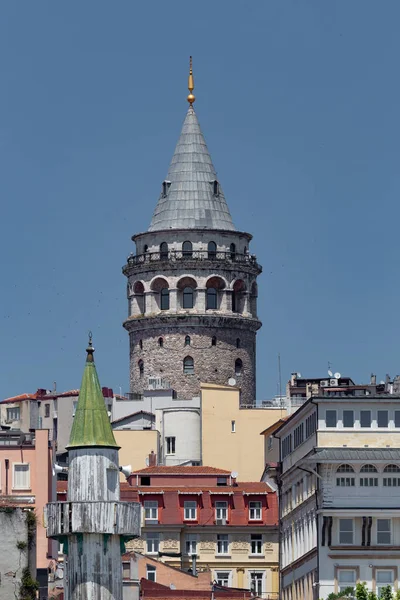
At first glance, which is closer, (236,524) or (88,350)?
(88,350)

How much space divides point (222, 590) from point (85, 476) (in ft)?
107

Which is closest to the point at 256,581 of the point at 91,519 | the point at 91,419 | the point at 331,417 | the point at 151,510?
the point at 151,510

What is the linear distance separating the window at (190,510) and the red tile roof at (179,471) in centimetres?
626

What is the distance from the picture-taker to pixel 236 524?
16400cm

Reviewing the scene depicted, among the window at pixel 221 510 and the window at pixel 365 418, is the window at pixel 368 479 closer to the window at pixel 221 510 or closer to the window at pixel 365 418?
the window at pixel 365 418

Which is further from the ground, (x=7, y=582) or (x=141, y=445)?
(x=141, y=445)

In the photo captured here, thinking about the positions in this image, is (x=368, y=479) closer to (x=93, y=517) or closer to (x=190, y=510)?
(x=190, y=510)

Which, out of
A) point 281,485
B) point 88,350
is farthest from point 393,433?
point 88,350

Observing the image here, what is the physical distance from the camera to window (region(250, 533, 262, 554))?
163 metres

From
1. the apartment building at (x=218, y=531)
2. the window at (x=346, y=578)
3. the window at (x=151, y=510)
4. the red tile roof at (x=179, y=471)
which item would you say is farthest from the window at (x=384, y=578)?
the red tile roof at (x=179, y=471)

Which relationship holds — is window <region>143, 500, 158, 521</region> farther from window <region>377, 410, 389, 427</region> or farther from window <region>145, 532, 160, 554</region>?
window <region>377, 410, 389, 427</region>

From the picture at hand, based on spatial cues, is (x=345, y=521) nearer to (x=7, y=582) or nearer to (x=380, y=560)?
(x=380, y=560)

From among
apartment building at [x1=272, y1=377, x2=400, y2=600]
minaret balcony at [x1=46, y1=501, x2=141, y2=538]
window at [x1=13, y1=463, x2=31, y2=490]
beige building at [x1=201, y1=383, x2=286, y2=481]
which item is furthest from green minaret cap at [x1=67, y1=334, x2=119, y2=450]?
beige building at [x1=201, y1=383, x2=286, y2=481]

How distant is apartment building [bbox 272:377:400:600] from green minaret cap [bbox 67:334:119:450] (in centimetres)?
3022
